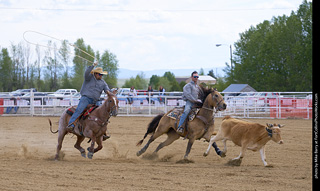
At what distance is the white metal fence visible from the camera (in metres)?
23.5

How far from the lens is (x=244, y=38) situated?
202ft

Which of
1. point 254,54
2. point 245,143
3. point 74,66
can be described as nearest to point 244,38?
point 254,54

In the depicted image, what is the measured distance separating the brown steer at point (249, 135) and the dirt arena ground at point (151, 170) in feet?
1.23

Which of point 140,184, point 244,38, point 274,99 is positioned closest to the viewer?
point 140,184

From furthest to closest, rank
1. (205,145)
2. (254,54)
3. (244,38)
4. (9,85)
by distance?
1. (9,85)
2. (244,38)
3. (254,54)
4. (205,145)

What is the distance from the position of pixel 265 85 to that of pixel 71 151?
40.8m

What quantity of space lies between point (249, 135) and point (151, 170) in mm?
2197

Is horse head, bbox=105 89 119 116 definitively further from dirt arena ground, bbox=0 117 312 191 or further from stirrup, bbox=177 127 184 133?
stirrup, bbox=177 127 184 133

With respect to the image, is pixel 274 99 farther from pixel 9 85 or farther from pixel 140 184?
pixel 9 85

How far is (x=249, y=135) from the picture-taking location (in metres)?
9.25

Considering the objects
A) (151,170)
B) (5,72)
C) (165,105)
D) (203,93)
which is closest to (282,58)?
(165,105)

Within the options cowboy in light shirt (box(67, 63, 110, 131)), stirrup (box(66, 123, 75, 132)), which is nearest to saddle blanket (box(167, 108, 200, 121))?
cowboy in light shirt (box(67, 63, 110, 131))

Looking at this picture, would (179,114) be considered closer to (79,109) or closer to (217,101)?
(217,101)

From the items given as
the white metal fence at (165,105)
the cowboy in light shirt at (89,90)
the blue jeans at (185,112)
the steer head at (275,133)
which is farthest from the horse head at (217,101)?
the white metal fence at (165,105)
